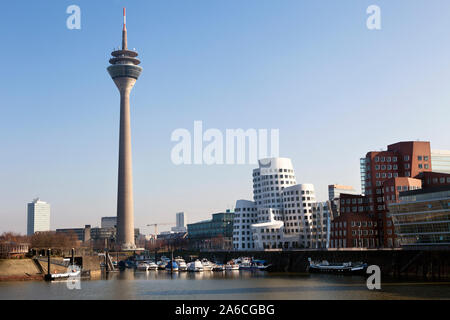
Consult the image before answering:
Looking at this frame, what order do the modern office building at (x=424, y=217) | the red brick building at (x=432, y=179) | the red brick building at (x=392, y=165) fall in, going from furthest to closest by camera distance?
the red brick building at (x=392, y=165) → the red brick building at (x=432, y=179) → the modern office building at (x=424, y=217)

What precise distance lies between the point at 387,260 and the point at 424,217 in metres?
13.5

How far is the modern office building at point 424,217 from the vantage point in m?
122

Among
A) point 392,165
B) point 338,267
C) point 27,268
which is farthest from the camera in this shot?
point 392,165

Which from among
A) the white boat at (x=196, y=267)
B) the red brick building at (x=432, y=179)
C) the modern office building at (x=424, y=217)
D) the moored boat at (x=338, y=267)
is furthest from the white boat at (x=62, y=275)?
the red brick building at (x=432, y=179)

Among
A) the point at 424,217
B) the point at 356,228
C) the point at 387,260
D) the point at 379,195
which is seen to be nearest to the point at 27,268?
the point at 387,260

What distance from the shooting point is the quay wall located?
368 ft

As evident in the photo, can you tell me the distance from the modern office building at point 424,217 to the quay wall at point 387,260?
7.83 metres

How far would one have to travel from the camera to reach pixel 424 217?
12681 centimetres

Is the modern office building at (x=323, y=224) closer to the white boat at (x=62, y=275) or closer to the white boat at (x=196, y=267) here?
the white boat at (x=196, y=267)

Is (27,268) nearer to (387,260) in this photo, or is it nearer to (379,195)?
(387,260)
